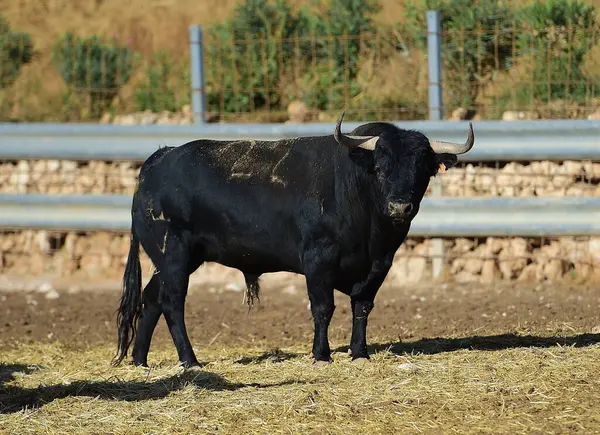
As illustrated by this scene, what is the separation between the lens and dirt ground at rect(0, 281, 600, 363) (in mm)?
8805

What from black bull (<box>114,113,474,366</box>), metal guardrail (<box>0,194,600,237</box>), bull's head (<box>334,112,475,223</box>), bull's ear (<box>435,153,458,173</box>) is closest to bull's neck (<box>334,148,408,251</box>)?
black bull (<box>114,113,474,366</box>)

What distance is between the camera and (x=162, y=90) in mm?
14367

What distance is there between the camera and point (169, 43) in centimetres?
1867

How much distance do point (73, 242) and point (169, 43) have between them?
7.76 meters

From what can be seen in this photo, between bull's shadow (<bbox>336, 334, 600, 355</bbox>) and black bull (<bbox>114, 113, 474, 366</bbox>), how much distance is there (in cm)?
53

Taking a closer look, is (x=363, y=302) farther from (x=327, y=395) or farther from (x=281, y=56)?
(x=281, y=56)

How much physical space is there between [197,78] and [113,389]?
5.29 m

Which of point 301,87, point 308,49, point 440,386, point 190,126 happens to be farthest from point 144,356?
point 308,49

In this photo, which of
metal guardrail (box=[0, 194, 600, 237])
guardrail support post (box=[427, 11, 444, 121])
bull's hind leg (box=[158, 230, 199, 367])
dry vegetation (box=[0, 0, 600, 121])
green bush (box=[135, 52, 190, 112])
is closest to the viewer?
bull's hind leg (box=[158, 230, 199, 367])

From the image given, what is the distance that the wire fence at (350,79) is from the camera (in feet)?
37.3

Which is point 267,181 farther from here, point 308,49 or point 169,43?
point 169,43

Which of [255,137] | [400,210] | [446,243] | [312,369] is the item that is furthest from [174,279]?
[446,243]

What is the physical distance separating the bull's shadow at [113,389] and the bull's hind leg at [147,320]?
3.20 ft

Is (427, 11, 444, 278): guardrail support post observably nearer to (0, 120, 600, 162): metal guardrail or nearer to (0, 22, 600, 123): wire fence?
(0, 22, 600, 123): wire fence
